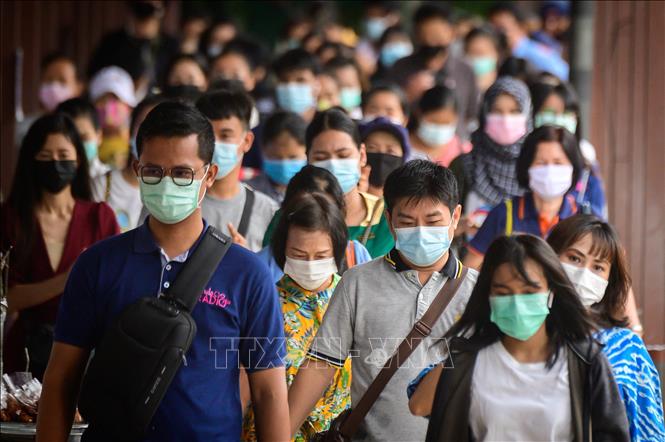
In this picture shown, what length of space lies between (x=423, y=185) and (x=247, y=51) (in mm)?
7945

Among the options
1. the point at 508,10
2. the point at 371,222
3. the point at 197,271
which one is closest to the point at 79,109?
the point at 371,222

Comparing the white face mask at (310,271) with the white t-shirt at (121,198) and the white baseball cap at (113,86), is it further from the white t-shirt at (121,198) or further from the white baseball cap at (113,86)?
the white baseball cap at (113,86)

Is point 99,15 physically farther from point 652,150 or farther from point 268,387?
point 268,387

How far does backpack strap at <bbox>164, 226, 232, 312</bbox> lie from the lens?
4.63m

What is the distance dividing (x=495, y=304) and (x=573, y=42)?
297 inches

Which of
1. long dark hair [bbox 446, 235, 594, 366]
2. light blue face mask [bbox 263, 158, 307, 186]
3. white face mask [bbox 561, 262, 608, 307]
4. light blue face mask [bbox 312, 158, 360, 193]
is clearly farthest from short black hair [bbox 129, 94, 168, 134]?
long dark hair [bbox 446, 235, 594, 366]

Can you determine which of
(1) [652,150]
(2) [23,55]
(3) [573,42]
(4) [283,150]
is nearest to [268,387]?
(4) [283,150]

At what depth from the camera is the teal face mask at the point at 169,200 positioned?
4.78m

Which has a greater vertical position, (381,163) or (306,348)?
(381,163)

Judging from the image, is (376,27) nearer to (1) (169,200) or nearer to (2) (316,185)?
(2) (316,185)

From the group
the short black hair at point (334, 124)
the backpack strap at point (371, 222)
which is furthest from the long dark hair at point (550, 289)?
the short black hair at point (334, 124)

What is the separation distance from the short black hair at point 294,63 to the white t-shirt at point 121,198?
8.85 ft

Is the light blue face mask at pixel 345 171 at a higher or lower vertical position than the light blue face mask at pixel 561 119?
lower

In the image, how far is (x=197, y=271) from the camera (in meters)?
4.68
